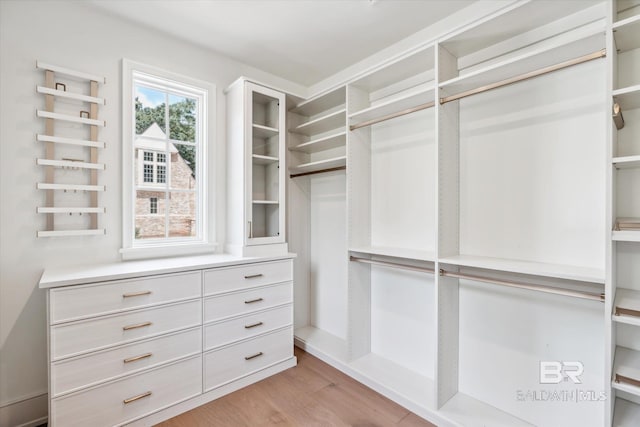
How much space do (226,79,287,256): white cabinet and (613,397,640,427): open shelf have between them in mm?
2239

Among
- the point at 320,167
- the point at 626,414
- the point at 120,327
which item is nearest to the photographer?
the point at 626,414

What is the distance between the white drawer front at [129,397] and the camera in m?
1.62

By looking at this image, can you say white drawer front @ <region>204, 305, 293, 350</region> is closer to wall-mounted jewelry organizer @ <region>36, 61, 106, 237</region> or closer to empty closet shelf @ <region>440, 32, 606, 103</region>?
wall-mounted jewelry organizer @ <region>36, 61, 106, 237</region>

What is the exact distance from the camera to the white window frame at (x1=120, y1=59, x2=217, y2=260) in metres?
2.18

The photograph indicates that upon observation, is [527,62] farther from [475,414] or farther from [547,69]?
[475,414]

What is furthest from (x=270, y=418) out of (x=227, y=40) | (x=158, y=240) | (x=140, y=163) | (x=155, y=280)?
(x=227, y=40)

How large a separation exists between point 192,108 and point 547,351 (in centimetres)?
309

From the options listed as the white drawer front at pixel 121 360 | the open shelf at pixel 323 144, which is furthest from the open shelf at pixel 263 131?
the white drawer front at pixel 121 360

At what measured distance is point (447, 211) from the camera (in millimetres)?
2021

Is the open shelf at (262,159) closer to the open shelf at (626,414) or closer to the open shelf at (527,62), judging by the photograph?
the open shelf at (527,62)

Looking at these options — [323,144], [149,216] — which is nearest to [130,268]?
[149,216]

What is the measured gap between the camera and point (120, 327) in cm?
177

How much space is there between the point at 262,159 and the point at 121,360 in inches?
67.9

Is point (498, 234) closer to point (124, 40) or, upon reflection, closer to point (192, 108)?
point (192, 108)
